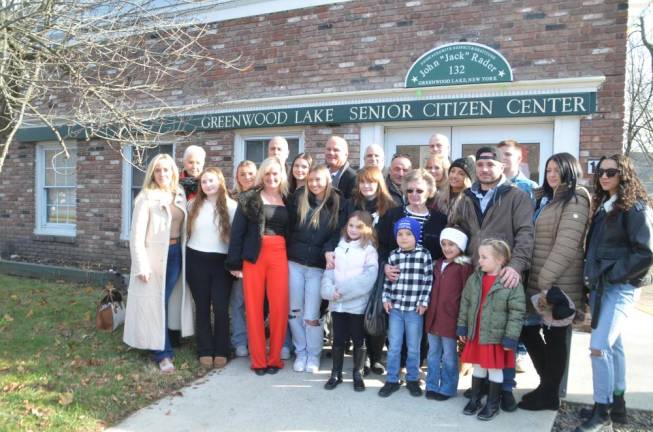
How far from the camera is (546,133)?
6.50 metres

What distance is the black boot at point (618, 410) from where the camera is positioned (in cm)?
372

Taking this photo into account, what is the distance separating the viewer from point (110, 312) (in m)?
5.54

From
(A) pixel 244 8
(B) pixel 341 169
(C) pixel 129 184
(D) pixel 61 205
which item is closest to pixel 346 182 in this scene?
(B) pixel 341 169

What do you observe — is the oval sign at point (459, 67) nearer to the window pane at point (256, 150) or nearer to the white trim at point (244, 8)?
the white trim at point (244, 8)

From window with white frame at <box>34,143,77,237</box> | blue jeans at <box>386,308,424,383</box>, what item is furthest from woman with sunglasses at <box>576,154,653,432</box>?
window with white frame at <box>34,143,77,237</box>

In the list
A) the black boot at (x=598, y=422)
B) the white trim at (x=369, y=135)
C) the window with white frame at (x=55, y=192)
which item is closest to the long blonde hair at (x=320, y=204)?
the black boot at (x=598, y=422)

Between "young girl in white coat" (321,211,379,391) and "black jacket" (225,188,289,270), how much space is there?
692mm

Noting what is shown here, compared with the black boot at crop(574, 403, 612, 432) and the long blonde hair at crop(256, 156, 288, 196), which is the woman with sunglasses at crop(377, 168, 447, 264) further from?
the black boot at crop(574, 403, 612, 432)

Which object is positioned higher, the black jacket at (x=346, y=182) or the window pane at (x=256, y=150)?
the window pane at (x=256, y=150)

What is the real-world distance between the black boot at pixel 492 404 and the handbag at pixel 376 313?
95cm

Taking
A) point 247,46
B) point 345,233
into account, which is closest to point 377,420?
point 345,233

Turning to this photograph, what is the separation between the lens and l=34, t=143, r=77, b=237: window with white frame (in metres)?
10.2

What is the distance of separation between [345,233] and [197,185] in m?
1.60

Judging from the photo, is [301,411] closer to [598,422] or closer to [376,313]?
[376,313]
